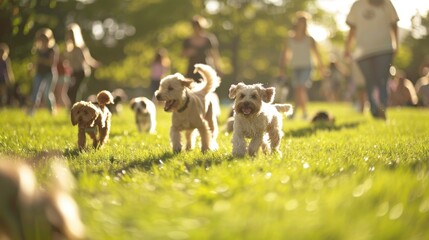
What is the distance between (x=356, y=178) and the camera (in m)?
4.51

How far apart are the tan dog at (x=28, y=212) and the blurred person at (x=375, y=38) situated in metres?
10.1

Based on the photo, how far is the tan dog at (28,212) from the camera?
2.92 metres

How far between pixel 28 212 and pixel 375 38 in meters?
10.3

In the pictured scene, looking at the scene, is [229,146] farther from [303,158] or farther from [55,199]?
[55,199]

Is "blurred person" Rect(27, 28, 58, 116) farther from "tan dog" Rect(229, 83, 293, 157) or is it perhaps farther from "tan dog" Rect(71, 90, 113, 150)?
"tan dog" Rect(229, 83, 293, 157)

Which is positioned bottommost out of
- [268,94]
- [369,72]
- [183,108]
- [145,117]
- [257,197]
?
[145,117]

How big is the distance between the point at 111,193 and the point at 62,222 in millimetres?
1262

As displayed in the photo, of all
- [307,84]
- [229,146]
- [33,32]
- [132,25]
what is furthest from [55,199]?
[132,25]

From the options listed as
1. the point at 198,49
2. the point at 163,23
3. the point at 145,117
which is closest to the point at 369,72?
the point at 198,49

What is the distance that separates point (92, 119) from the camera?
25.6 feet

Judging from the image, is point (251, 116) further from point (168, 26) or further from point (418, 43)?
point (418, 43)

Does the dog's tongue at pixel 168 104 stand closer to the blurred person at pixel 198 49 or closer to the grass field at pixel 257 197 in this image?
the grass field at pixel 257 197

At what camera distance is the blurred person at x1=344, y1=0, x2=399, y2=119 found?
38.8 feet

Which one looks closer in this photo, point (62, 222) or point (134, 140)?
point (62, 222)
